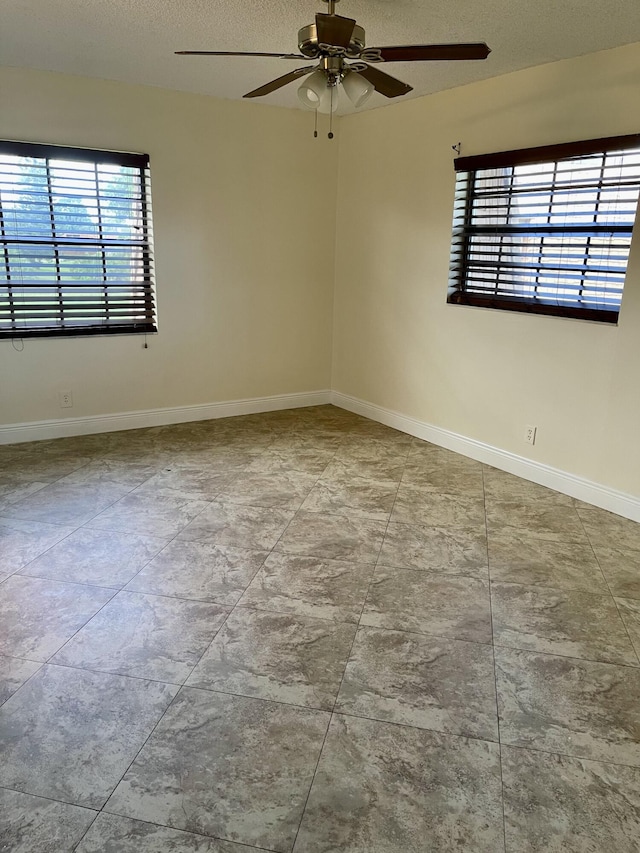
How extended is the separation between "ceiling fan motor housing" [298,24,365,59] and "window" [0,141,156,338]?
2.32 metres

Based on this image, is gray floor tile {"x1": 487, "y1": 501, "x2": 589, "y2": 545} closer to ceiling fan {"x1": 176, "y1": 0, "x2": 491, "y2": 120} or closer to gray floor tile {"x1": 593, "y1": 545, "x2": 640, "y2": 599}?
gray floor tile {"x1": 593, "y1": 545, "x2": 640, "y2": 599}

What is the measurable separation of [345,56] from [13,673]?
2589mm

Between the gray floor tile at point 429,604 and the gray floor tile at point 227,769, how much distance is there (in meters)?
0.61

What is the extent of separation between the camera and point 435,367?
14.5 feet

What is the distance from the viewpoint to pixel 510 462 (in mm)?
3963

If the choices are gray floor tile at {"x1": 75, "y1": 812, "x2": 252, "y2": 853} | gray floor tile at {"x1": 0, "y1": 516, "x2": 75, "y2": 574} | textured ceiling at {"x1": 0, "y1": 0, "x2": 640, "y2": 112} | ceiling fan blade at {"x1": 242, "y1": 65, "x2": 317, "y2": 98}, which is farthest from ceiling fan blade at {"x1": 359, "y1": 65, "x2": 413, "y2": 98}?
gray floor tile at {"x1": 75, "y1": 812, "x2": 252, "y2": 853}

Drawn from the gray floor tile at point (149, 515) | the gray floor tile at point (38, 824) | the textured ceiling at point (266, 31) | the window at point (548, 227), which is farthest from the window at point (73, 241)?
the gray floor tile at point (38, 824)

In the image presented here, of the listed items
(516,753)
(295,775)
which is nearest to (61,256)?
(295,775)

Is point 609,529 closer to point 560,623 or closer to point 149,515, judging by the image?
point 560,623

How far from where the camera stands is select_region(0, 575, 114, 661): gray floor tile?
2.14m

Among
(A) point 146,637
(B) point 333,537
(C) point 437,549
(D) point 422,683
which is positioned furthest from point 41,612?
(C) point 437,549

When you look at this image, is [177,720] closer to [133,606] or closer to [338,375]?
[133,606]

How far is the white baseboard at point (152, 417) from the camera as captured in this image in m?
4.26

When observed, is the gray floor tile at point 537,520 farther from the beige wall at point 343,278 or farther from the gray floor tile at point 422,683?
the gray floor tile at point 422,683
